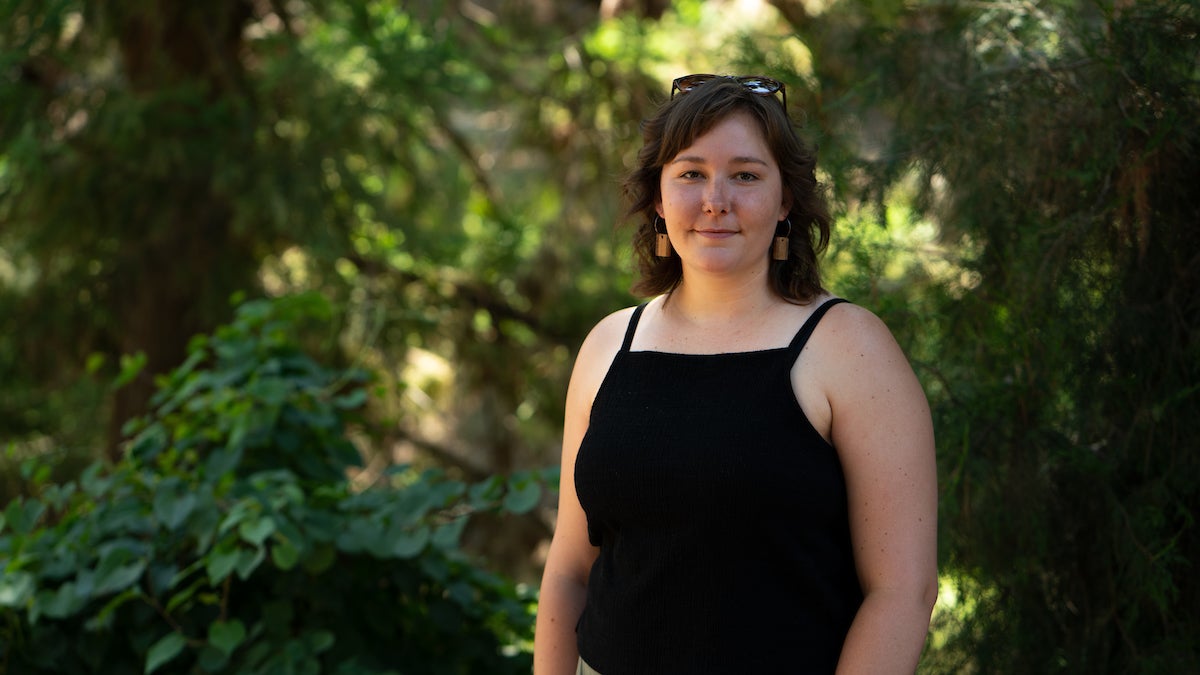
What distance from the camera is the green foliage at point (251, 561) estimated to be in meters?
2.81

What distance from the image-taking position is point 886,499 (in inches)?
64.0

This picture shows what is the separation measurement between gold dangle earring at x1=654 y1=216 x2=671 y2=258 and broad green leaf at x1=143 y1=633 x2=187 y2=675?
156cm

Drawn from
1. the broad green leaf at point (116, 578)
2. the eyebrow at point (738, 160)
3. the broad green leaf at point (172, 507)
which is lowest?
the broad green leaf at point (116, 578)

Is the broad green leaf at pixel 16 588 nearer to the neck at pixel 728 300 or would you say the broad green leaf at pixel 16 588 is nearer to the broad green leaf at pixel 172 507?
the broad green leaf at pixel 172 507

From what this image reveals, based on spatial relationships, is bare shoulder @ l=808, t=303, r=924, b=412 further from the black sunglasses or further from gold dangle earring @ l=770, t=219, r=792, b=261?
the black sunglasses

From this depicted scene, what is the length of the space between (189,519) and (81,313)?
3983 millimetres

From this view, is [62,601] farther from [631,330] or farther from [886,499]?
[886,499]

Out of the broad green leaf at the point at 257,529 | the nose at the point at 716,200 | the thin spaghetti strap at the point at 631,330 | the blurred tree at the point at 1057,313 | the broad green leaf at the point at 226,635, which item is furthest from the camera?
the broad green leaf at the point at 226,635

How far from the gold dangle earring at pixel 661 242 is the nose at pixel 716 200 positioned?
7.6 inches

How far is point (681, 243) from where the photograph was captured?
1824 millimetres

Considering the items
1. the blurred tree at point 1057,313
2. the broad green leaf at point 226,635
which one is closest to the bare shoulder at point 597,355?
the blurred tree at point 1057,313

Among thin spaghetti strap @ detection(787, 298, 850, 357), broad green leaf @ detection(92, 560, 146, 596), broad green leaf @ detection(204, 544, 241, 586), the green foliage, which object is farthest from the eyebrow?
broad green leaf @ detection(92, 560, 146, 596)

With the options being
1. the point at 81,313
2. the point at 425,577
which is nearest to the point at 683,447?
the point at 425,577

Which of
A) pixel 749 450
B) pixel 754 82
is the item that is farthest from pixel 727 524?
pixel 754 82
